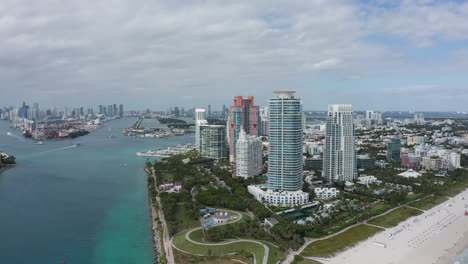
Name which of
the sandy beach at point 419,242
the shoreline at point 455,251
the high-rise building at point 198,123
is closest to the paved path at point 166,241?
the sandy beach at point 419,242

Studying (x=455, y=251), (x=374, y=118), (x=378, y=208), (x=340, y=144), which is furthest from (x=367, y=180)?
(x=374, y=118)

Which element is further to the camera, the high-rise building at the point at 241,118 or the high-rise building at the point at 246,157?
the high-rise building at the point at 241,118

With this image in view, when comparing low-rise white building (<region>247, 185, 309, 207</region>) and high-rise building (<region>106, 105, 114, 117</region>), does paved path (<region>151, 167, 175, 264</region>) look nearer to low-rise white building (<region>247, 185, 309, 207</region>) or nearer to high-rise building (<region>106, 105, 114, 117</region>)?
low-rise white building (<region>247, 185, 309, 207</region>)

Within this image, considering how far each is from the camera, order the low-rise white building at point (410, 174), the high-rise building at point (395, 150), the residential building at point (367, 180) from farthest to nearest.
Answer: the high-rise building at point (395, 150) < the low-rise white building at point (410, 174) < the residential building at point (367, 180)

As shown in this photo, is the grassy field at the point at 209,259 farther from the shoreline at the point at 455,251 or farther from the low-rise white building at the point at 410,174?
the low-rise white building at the point at 410,174

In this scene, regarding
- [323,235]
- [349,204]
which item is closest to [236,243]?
[323,235]

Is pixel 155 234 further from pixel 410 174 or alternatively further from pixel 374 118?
pixel 374 118
